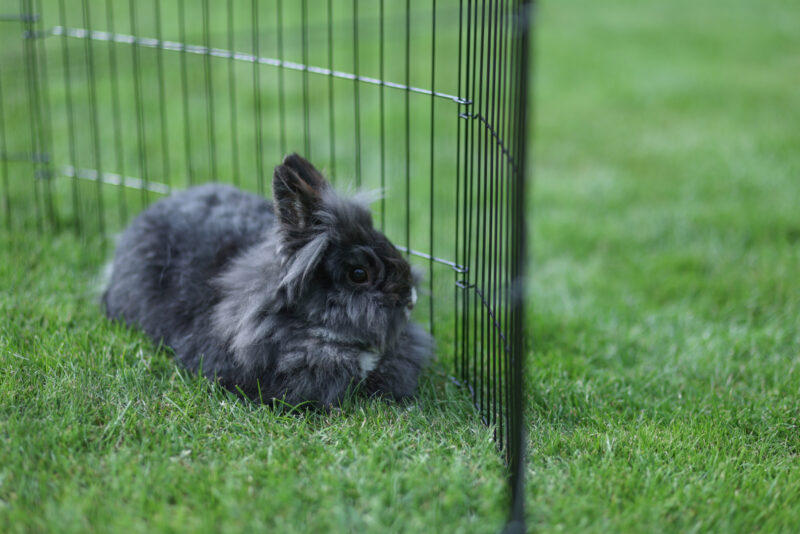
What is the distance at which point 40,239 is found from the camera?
4273 millimetres

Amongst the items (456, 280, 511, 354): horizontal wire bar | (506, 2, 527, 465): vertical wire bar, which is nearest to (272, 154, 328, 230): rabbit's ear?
(456, 280, 511, 354): horizontal wire bar

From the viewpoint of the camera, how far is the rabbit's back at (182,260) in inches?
125

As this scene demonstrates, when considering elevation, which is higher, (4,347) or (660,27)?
(660,27)

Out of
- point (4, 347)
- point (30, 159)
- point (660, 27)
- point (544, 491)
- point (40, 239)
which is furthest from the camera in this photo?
point (660, 27)

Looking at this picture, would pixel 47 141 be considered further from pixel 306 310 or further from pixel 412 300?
pixel 412 300

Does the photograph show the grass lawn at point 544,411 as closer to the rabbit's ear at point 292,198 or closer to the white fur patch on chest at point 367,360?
the white fur patch on chest at point 367,360

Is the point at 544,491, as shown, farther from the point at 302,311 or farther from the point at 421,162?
the point at 421,162

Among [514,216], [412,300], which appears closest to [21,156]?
[412,300]

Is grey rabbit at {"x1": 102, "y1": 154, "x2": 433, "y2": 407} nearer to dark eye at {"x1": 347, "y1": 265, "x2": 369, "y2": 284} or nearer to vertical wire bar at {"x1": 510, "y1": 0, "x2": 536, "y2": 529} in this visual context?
dark eye at {"x1": 347, "y1": 265, "x2": 369, "y2": 284}

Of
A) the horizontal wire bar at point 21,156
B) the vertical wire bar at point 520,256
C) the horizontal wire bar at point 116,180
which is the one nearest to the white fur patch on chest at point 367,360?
the vertical wire bar at point 520,256

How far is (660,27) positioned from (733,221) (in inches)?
198

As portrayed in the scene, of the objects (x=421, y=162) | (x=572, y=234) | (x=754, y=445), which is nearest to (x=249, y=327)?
(x=754, y=445)

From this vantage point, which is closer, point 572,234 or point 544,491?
point 544,491

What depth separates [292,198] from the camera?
9.27 feet
